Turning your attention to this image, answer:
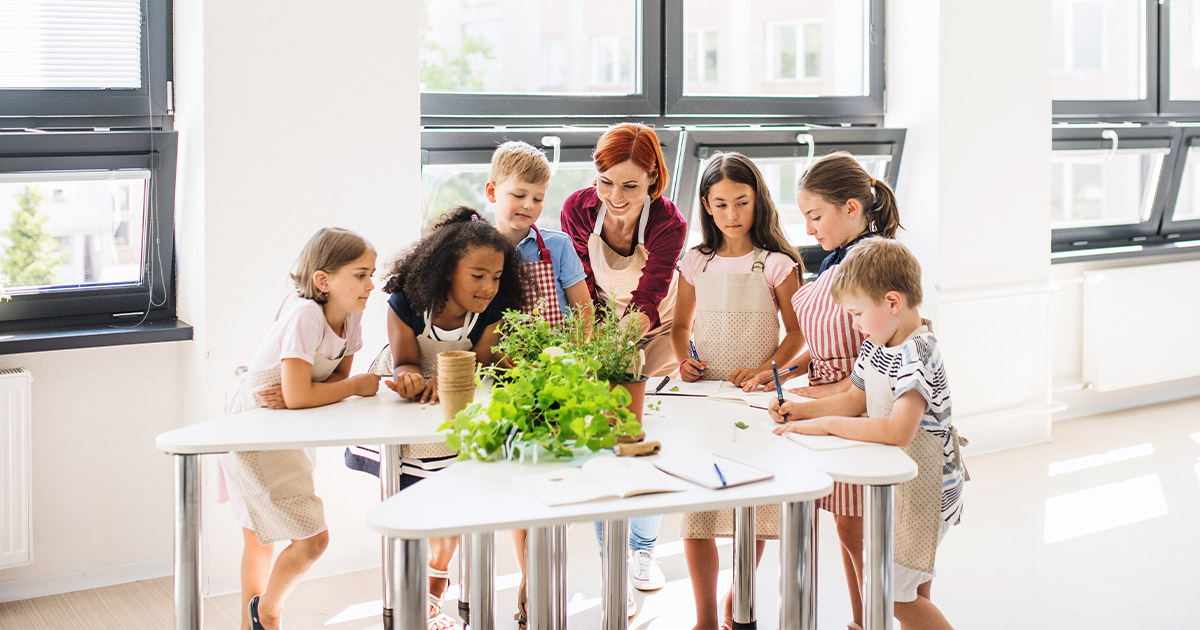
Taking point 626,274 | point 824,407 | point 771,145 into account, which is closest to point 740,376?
point 824,407

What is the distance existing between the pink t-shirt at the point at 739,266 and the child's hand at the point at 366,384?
929mm

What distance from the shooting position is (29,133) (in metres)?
3.21

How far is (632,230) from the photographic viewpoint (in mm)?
3291

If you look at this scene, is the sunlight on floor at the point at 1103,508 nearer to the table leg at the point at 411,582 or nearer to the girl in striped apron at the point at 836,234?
the girl in striped apron at the point at 836,234

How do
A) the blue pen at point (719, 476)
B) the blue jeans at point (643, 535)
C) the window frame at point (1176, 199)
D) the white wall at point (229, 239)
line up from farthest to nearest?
the window frame at point (1176, 199), the blue jeans at point (643, 535), the white wall at point (229, 239), the blue pen at point (719, 476)

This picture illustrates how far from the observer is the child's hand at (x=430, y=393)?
255 centimetres

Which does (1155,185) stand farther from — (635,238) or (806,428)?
(806,428)

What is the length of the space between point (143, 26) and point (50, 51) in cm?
28

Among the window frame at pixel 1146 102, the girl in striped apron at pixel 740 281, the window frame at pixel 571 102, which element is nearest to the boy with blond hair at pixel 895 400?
the girl in striped apron at pixel 740 281

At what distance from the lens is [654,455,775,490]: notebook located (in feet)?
6.41

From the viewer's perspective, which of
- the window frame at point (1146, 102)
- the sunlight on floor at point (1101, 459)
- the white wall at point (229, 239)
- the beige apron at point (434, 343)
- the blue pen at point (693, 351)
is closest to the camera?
the beige apron at point (434, 343)

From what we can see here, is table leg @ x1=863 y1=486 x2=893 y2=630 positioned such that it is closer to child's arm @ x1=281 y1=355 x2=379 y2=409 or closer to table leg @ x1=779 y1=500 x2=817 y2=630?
table leg @ x1=779 y1=500 x2=817 y2=630

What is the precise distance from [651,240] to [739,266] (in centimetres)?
36

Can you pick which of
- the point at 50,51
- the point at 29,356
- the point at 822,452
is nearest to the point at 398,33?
the point at 50,51
